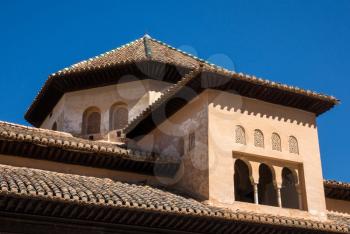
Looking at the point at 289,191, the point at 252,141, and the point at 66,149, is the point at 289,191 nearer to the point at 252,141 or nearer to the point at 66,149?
the point at 252,141

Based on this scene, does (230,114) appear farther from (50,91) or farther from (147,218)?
(50,91)

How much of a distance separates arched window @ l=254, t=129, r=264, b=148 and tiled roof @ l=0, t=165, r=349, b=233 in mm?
1711

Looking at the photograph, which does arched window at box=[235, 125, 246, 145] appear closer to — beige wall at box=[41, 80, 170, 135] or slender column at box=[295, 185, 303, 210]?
slender column at box=[295, 185, 303, 210]

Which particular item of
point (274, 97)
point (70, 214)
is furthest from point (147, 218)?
point (274, 97)

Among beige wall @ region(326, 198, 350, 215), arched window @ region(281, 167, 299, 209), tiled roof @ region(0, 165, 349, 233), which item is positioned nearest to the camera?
tiled roof @ region(0, 165, 349, 233)

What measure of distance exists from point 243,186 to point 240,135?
9.66 ft

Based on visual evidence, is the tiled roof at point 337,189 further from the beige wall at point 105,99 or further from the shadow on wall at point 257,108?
the beige wall at point 105,99

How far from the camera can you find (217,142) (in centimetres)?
1062

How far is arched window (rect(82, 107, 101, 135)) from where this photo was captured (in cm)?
1471

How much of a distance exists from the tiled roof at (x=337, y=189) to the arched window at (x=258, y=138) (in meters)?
2.40

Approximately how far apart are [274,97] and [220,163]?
2.07 meters

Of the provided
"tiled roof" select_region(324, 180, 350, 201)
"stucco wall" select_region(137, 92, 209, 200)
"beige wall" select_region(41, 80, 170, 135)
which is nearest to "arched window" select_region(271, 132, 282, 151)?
"stucco wall" select_region(137, 92, 209, 200)

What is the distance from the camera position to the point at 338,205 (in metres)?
13.4

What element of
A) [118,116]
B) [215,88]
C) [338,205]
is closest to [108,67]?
[118,116]
